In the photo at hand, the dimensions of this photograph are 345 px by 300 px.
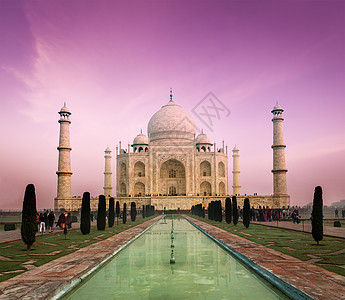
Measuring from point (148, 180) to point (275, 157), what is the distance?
13997 mm

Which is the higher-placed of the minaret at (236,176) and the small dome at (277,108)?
the small dome at (277,108)

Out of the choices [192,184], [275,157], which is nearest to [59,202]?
[192,184]

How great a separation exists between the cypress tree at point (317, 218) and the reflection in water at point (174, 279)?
8.51 ft

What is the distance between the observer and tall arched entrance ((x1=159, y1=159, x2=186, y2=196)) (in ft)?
129

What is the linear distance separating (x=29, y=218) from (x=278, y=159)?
27392 millimetres

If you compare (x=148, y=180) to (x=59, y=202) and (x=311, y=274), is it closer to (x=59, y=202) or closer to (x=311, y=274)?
(x=59, y=202)

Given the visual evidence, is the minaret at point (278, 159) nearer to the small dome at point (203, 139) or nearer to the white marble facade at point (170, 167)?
the white marble facade at point (170, 167)

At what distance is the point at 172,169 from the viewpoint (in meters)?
40.2

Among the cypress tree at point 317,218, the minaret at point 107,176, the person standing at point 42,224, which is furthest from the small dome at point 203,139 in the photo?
the cypress tree at point 317,218

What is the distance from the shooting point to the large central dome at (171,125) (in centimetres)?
4144

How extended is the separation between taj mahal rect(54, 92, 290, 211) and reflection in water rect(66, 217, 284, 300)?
26.0m

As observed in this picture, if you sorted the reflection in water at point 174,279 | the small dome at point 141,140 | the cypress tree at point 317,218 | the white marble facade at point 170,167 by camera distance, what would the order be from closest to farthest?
the reflection in water at point 174,279 → the cypress tree at point 317,218 → the white marble facade at point 170,167 → the small dome at point 141,140

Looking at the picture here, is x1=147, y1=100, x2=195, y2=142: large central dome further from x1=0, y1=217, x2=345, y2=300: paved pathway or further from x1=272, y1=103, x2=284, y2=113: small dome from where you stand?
x1=0, y1=217, x2=345, y2=300: paved pathway

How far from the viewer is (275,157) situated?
31.9 meters
